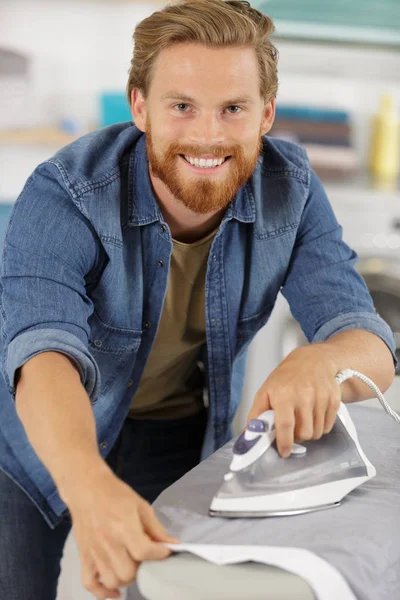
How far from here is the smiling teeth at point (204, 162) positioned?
1.28 m

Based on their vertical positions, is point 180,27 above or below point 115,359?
→ above

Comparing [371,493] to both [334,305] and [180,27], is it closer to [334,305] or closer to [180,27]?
[334,305]

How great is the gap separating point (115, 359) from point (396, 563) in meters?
0.62

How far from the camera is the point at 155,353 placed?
1.45 m

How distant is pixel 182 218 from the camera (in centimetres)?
137

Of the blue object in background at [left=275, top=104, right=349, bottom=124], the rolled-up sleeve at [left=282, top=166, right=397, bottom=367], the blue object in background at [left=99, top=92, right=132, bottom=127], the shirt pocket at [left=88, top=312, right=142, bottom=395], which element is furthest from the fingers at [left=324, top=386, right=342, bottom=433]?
the blue object in background at [left=99, top=92, right=132, bottom=127]

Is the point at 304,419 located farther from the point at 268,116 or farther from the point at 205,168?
the point at 268,116

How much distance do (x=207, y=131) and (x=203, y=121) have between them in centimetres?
2

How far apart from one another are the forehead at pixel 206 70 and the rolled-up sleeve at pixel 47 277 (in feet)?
0.76

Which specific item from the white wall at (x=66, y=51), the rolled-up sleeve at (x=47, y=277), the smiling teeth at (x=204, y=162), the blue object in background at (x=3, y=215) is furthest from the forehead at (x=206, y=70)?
the white wall at (x=66, y=51)

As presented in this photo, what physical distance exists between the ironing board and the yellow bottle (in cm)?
188

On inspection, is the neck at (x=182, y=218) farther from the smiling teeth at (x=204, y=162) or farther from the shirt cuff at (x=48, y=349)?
the shirt cuff at (x=48, y=349)

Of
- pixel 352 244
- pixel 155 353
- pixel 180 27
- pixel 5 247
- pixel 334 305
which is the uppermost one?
pixel 180 27

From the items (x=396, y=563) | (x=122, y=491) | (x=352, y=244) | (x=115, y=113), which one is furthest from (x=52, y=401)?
(x=115, y=113)
